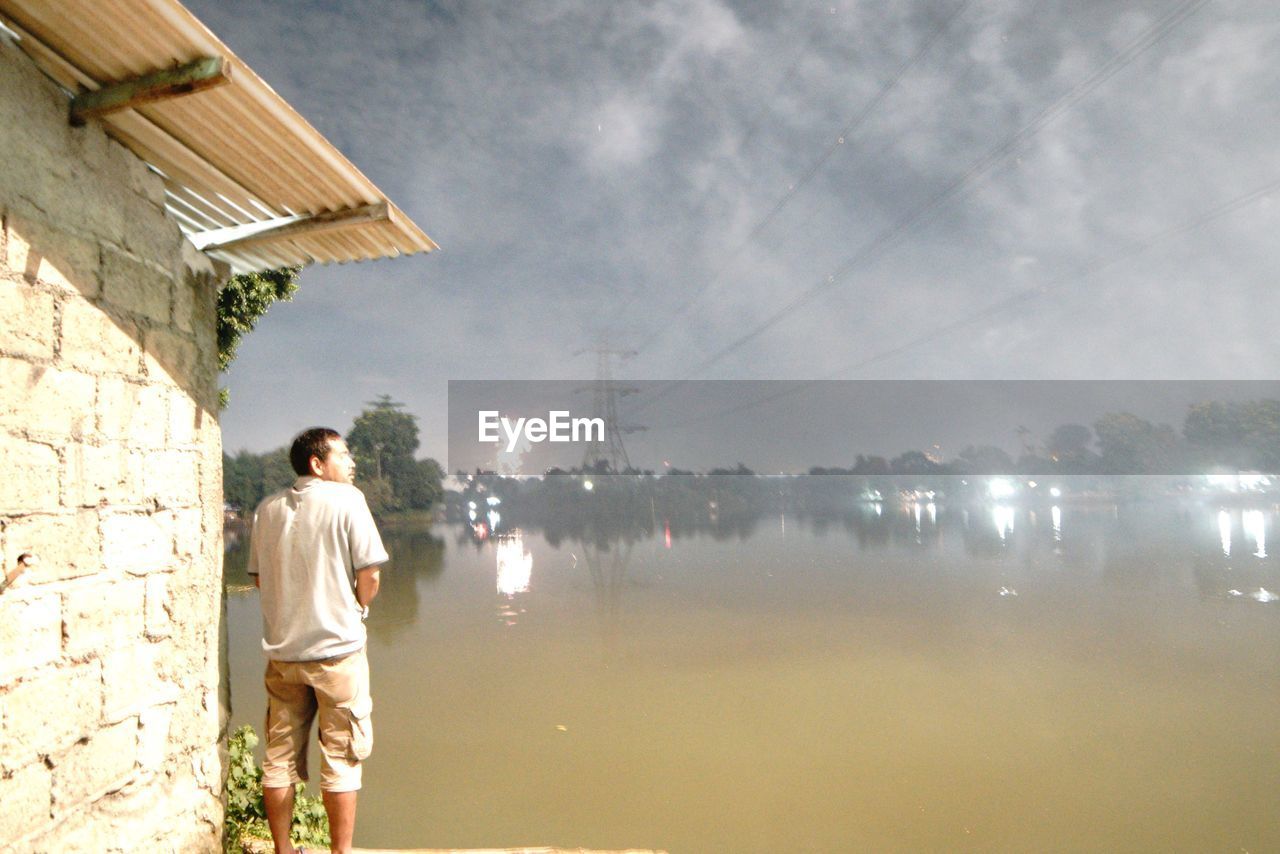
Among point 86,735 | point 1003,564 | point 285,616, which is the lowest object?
point 1003,564

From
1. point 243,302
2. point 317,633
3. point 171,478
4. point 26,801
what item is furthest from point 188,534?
point 243,302

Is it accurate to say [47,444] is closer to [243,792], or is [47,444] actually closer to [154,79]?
[154,79]

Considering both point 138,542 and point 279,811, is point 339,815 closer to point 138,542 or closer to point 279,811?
point 279,811

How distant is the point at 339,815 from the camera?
2711 mm

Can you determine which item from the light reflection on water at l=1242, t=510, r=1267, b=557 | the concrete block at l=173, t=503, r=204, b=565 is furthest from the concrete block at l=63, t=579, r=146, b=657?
the light reflection on water at l=1242, t=510, r=1267, b=557

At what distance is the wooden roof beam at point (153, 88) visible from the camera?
213 centimetres

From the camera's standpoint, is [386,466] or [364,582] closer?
[364,582]

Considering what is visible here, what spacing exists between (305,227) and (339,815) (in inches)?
105

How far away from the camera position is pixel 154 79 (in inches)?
86.9

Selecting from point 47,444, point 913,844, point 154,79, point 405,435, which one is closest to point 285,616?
point 47,444

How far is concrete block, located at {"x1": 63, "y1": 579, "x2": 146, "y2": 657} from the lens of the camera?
2.24 meters

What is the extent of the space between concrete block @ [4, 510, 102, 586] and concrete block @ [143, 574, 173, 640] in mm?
278

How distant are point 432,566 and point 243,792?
19.6 m

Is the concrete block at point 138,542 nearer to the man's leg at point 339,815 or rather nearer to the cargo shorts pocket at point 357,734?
the cargo shorts pocket at point 357,734
